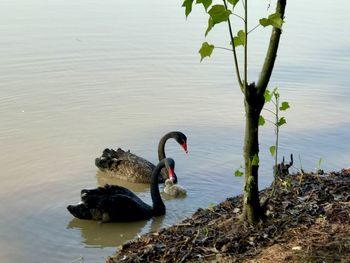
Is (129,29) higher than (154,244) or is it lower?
higher

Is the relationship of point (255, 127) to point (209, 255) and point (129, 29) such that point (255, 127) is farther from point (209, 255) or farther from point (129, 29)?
point (129, 29)

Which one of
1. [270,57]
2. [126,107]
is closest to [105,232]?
[270,57]

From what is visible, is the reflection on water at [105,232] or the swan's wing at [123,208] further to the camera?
the swan's wing at [123,208]

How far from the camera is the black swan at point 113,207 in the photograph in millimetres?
5594

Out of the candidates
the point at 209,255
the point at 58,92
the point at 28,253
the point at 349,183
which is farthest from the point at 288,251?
the point at 58,92

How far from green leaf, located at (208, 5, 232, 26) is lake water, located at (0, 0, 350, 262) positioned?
7.84ft

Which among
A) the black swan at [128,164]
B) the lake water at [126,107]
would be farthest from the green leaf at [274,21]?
the black swan at [128,164]

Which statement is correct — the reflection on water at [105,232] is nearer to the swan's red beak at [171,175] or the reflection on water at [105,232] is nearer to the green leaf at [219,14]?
the swan's red beak at [171,175]

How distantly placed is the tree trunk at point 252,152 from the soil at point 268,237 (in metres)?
0.08

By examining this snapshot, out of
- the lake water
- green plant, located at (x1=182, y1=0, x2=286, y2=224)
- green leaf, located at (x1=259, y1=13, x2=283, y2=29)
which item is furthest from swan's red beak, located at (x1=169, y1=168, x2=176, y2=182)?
green leaf, located at (x1=259, y1=13, x2=283, y2=29)

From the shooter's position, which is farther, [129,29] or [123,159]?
[129,29]

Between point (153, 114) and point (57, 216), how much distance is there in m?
3.15

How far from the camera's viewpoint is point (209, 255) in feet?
11.7

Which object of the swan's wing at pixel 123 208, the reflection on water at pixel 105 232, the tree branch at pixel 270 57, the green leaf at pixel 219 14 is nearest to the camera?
the green leaf at pixel 219 14
